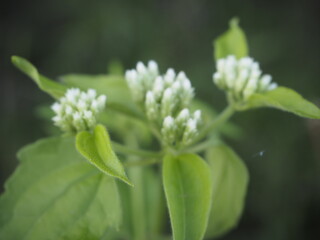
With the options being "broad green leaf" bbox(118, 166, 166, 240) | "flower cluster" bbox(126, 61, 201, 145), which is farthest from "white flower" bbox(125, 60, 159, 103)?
"broad green leaf" bbox(118, 166, 166, 240)

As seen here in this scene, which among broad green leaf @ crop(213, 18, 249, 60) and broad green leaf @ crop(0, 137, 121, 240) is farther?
broad green leaf @ crop(213, 18, 249, 60)

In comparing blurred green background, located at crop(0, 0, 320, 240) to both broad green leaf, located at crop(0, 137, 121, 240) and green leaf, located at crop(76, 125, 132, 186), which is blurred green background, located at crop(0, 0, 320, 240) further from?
green leaf, located at crop(76, 125, 132, 186)

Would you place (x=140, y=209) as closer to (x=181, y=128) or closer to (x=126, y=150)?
(x=126, y=150)

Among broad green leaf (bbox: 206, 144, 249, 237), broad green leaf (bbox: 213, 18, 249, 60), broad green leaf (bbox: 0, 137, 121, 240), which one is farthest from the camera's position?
broad green leaf (bbox: 213, 18, 249, 60)

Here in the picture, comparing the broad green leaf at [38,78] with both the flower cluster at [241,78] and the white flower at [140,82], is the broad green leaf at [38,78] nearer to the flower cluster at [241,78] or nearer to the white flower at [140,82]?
the white flower at [140,82]

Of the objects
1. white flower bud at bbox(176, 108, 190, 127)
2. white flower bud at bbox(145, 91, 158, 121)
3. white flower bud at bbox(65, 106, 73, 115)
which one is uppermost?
white flower bud at bbox(65, 106, 73, 115)
